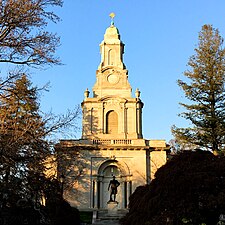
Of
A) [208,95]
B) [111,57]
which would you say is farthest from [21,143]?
[111,57]

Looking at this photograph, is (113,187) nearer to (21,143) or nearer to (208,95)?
(208,95)

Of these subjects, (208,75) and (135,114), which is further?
(135,114)

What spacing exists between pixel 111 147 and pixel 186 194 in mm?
23244

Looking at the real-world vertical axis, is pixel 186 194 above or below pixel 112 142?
below

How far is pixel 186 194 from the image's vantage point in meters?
13.5

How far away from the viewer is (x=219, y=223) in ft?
43.3

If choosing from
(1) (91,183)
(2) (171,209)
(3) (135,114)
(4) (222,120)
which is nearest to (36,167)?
(2) (171,209)

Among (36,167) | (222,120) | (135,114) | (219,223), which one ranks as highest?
(135,114)

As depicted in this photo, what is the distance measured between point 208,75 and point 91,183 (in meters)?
14.6

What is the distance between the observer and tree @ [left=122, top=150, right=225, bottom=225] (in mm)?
12914

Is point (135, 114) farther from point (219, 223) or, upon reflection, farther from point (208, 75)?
point (219, 223)

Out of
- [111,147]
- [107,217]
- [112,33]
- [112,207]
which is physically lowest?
[107,217]

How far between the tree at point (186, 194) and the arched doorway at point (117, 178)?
2091 cm

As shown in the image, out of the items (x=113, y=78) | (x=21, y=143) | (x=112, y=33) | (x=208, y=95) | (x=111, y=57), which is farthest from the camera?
(x=112, y=33)
